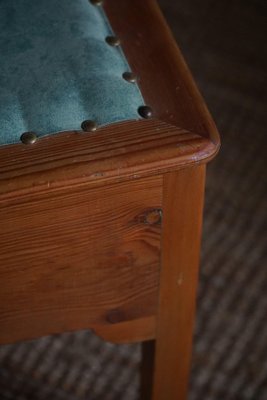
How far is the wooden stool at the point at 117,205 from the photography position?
550 millimetres

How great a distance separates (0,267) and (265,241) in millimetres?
611

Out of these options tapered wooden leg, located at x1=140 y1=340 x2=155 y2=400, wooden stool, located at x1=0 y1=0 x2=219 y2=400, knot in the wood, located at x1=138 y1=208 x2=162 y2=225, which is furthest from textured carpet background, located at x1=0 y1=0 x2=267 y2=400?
knot in the wood, located at x1=138 y1=208 x2=162 y2=225

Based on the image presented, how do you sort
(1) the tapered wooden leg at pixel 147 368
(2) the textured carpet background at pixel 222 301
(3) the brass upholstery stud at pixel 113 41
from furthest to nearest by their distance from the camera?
(2) the textured carpet background at pixel 222 301 < (1) the tapered wooden leg at pixel 147 368 < (3) the brass upholstery stud at pixel 113 41

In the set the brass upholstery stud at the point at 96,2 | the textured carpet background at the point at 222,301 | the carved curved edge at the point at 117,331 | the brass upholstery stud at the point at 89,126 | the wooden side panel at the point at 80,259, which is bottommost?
the textured carpet background at the point at 222,301

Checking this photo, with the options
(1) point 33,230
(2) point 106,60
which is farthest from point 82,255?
(2) point 106,60

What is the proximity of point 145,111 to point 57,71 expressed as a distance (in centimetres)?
9

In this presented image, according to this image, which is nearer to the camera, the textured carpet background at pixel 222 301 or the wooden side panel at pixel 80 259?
the wooden side panel at pixel 80 259

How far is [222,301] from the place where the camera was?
1.04 metres

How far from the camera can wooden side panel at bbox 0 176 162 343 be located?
577 mm

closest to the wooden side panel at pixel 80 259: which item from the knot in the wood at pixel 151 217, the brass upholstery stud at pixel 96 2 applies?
the knot in the wood at pixel 151 217

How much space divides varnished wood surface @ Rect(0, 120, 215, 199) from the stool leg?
3 cm

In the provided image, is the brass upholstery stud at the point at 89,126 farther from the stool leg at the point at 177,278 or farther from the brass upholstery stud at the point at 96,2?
the brass upholstery stud at the point at 96,2

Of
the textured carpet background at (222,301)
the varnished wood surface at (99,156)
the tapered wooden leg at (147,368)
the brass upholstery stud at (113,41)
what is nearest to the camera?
the varnished wood surface at (99,156)

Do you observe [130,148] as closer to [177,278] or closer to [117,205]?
[117,205]
